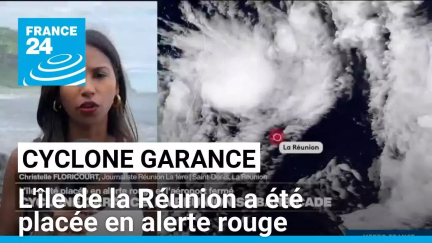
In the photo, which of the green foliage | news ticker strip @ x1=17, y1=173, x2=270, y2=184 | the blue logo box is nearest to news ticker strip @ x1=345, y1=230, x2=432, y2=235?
news ticker strip @ x1=17, y1=173, x2=270, y2=184

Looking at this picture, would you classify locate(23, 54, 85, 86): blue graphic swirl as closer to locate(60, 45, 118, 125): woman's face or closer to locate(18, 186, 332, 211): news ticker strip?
locate(60, 45, 118, 125): woman's face

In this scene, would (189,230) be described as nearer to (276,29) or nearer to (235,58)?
(235,58)

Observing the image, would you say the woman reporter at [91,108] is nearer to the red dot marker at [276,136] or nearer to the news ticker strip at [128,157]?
the news ticker strip at [128,157]

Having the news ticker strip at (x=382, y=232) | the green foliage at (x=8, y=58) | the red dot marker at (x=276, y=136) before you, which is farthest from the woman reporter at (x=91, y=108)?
the news ticker strip at (x=382, y=232)

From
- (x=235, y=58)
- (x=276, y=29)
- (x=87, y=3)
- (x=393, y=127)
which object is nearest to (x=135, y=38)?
(x=87, y=3)

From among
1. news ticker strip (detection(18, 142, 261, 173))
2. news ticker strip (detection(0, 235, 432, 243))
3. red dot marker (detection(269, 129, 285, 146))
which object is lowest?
news ticker strip (detection(0, 235, 432, 243))

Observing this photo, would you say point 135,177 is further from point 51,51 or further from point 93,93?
point 51,51

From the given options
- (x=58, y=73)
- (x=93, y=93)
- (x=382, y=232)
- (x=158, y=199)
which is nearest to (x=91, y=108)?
(x=93, y=93)
